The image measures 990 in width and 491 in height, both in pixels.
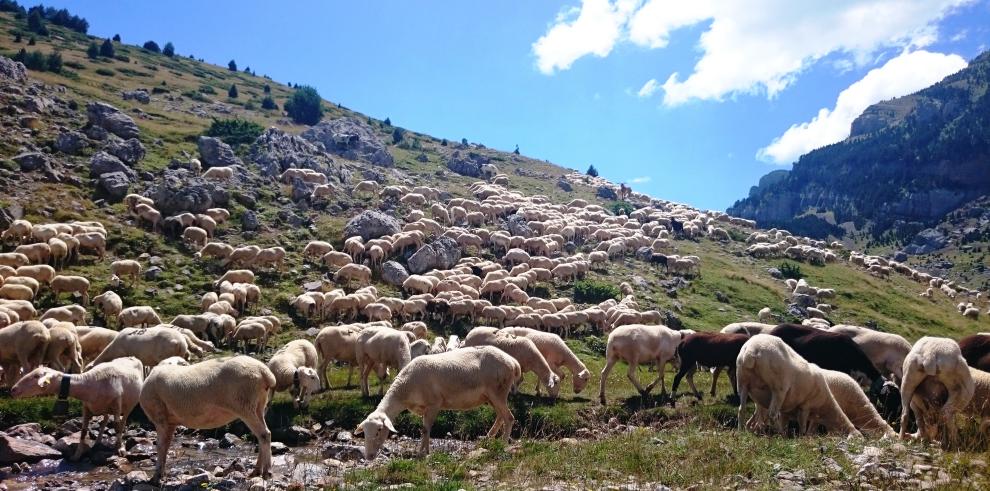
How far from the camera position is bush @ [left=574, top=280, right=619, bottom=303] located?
39781 millimetres

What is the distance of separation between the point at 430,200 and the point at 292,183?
44.0 feet

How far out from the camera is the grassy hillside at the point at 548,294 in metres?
9.63

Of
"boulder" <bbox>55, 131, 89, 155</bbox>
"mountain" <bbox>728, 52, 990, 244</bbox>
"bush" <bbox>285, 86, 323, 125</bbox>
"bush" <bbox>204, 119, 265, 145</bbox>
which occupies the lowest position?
"boulder" <bbox>55, 131, 89, 155</bbox>

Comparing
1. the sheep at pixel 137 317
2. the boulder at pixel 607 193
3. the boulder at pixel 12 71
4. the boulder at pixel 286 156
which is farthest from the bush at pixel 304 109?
the sheep at pixel 137 317

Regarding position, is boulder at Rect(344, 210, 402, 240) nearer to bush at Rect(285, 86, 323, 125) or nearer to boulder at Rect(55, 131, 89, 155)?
boulder at Rect(55, 131, 89, 155)

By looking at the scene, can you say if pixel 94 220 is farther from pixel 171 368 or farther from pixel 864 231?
pixel 864 231

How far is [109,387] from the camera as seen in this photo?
40.2 feet

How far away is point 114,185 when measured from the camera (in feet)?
127

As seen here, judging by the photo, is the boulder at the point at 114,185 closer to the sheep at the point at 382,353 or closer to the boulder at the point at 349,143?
the sheep at the point at 382,353

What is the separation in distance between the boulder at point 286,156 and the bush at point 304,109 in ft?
151

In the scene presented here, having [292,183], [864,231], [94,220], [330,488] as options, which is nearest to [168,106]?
[292,183]

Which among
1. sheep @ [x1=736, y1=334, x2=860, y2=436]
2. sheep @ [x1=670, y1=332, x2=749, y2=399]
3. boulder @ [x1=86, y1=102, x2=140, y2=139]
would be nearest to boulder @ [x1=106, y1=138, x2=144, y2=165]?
boulder @ [x1=86, y1=102, x2=140, y2=139]

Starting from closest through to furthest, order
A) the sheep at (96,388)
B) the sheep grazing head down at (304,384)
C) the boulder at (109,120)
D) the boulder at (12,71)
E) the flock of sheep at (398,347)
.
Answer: the flock of sheep at (398,347), the sheep at (96,388), the sheep grazing head down at (304,384), the boulder at (109,120), the boulder at (12,71)

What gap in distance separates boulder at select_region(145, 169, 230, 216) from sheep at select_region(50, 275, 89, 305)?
1289 centimetres
